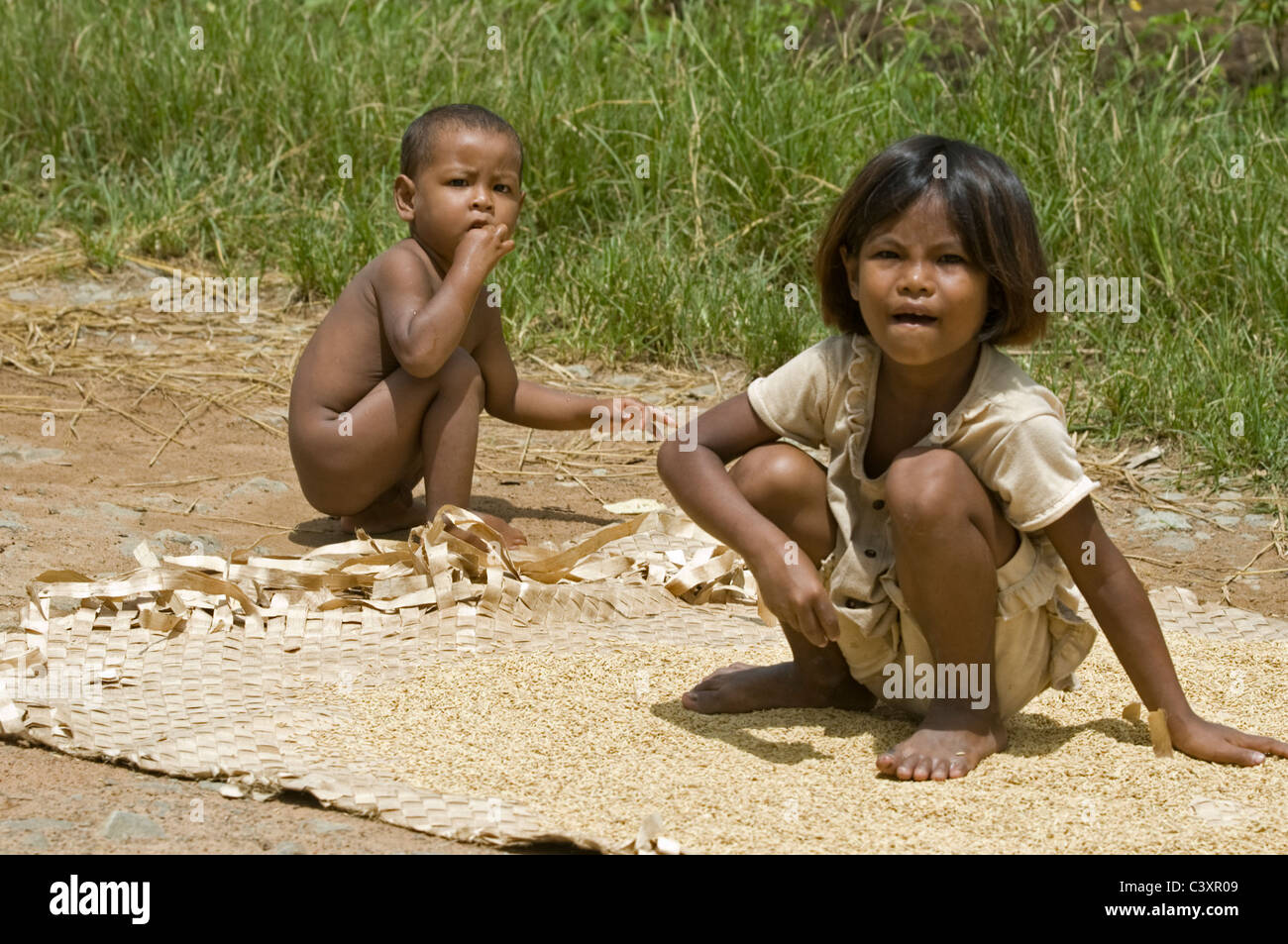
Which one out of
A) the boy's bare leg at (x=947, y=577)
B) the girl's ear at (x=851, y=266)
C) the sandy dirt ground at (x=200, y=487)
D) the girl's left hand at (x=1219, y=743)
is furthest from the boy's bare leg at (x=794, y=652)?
the sandy dirt ground at (x=200, y=487)

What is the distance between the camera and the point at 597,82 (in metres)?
5.86

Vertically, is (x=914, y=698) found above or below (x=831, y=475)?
below

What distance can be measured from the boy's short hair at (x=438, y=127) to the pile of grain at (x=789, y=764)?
1335 mm

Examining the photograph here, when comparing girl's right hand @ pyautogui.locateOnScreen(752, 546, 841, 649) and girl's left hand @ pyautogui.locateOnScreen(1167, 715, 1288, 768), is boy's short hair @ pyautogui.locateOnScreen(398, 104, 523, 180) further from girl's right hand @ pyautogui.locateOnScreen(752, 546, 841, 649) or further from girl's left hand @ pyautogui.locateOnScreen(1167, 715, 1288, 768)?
girl's left hand @ pyautogui.locateOnScreen(1167, 715, 1288, 768)

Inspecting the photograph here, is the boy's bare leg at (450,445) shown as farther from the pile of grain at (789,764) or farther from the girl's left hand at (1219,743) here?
the girl's left hand at (1219,743)

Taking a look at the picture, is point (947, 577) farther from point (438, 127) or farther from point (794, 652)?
point (438, 127)

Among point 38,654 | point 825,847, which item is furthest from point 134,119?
point 825,847

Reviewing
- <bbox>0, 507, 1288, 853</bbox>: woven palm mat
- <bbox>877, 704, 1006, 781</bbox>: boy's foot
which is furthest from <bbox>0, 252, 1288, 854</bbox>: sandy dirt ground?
<bbox>877, 704, 1006, 781</bbox>: boy's foot

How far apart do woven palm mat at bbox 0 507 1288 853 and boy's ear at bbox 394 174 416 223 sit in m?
0.76

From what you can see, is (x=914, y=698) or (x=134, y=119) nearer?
(x=914, y=698)

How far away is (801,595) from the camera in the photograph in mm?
2260

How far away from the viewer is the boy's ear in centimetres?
370

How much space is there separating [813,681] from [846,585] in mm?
256

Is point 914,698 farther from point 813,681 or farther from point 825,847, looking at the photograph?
point 825,847
